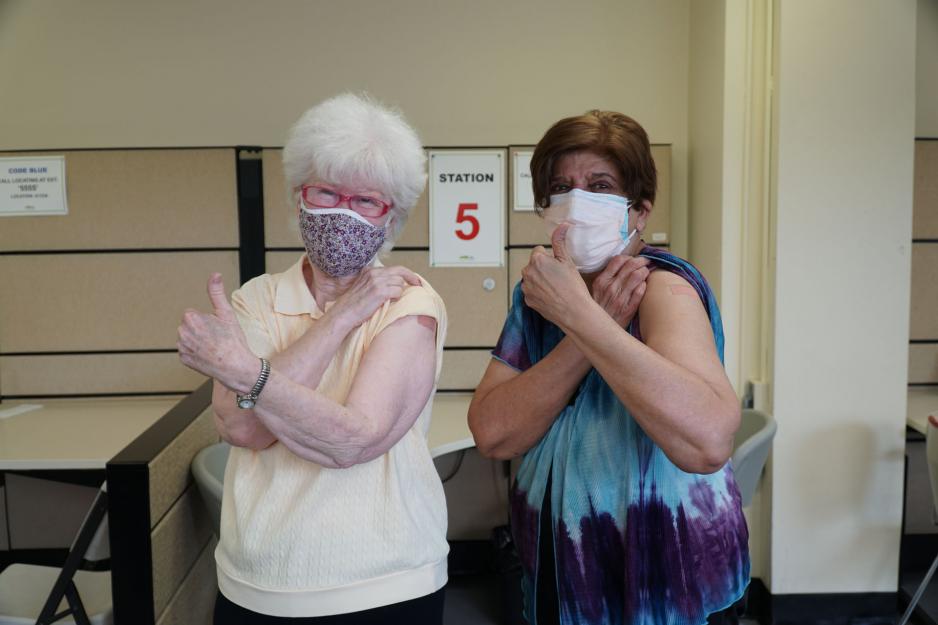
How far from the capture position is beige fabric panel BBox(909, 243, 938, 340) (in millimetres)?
2615

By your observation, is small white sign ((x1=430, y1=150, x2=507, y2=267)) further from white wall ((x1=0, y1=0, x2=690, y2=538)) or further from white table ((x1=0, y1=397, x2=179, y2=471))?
white table ((x1=0, y1=397, x2=179, y2=471))

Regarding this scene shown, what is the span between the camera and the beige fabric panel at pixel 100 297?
8.46 feet

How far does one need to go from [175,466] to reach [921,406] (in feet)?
7.93

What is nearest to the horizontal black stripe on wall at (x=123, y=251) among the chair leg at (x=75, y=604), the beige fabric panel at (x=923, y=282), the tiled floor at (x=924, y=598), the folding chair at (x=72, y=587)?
the folding chair at (x=72, y=587)

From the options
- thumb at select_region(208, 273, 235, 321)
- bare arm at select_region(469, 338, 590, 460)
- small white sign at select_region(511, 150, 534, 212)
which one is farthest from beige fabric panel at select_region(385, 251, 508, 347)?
thumb at select_region(208, 273, 235, 321)

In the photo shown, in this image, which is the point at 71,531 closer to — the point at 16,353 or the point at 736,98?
the point at 16,353

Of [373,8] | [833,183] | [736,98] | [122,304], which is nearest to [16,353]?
[122,304]

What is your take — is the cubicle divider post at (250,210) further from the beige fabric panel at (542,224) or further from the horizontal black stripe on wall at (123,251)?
the beige fabric panel at (542,224)

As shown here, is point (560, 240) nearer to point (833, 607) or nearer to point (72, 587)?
point (72, 587)

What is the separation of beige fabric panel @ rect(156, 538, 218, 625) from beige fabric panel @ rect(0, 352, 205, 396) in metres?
0.94

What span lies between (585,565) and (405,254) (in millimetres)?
1900

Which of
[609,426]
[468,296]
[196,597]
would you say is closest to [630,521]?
[609,426]

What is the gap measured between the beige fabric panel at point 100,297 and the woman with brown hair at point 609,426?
1.98 m

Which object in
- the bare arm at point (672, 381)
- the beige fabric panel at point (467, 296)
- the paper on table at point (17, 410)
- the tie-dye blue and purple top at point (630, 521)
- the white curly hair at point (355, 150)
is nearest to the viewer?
the bare arm at point (672, 381)
